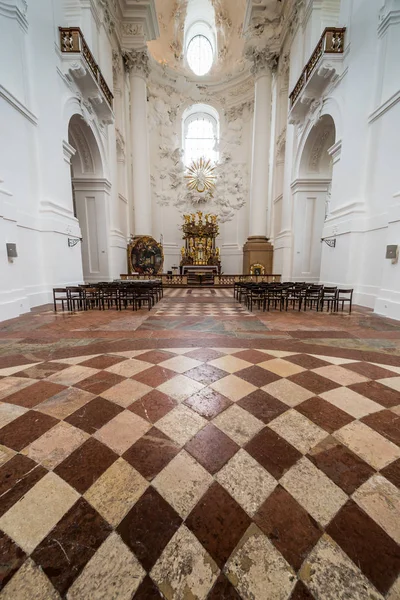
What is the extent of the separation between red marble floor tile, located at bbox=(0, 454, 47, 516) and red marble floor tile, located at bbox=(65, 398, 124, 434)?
0.26 metres

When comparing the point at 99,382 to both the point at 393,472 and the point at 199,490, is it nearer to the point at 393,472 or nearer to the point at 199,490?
the point at 199,490

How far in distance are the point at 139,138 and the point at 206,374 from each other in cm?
1437

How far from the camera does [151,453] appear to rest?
1217mm

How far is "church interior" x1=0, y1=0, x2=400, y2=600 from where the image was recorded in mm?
869

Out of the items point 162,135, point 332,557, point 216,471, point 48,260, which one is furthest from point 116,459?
point 162,135

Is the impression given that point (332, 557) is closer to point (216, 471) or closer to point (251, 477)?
point (251, 477)

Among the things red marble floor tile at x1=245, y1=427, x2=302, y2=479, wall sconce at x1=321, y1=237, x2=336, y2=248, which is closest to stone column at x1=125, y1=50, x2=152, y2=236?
wall sconce at x1=321, y1=237, x2=336, y2=248

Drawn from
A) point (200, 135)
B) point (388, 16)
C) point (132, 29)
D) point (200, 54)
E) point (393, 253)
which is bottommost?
point (393, 253)

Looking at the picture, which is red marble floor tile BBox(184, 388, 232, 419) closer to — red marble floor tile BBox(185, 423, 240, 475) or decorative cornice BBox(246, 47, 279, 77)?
red marble floor tile BBox(185, 423, 240, 475)

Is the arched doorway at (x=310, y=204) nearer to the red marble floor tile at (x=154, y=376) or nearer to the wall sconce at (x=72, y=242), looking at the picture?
the wall sconce at (x=72, y=242)

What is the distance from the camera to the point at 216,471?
114 cm

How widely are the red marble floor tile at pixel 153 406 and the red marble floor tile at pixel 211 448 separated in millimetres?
266

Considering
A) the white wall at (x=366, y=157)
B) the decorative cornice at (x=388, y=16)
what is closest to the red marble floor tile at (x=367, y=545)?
the white wall at (x=366, y=157)

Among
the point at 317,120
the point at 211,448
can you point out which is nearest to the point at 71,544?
the point at 211,448
